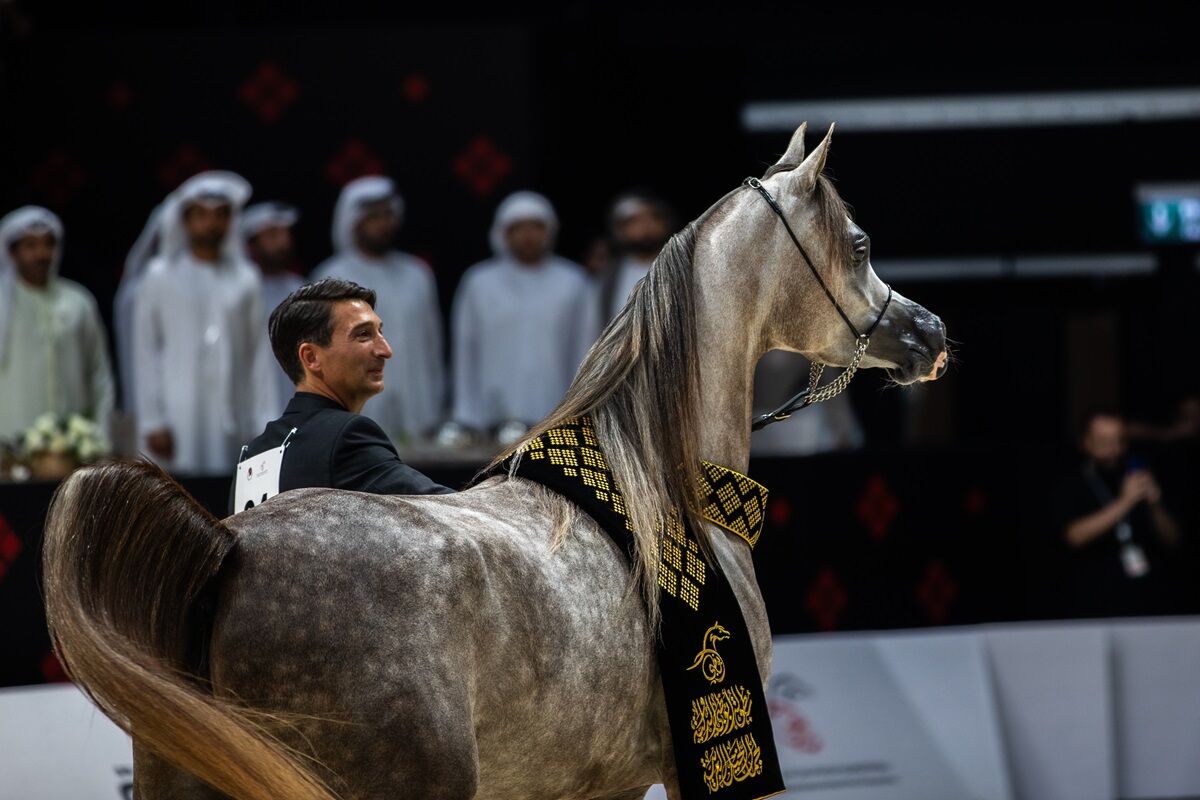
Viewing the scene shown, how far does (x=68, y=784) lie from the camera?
18.4 ft

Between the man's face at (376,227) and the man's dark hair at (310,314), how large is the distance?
18.3 ft

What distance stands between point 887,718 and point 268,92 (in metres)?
5.87

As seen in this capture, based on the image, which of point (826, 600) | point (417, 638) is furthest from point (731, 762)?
point (826, 600)

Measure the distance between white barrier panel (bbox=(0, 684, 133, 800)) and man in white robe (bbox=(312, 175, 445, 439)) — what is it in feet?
10.8

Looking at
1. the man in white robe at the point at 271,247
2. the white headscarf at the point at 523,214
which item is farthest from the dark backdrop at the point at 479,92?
the white headscarf at the point at 523,214

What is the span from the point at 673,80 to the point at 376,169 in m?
2.06

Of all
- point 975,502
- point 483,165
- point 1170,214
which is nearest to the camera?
point 975,502

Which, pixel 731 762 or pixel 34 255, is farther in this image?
pixel 34 255

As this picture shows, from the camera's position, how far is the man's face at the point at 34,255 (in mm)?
8062

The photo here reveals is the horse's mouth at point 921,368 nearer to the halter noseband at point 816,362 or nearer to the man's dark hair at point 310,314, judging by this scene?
the halter noseband at point 816,362

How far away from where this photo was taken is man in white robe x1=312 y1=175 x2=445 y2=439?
8.92m

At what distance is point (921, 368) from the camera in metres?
3.96

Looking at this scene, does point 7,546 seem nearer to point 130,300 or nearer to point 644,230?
point 130,300

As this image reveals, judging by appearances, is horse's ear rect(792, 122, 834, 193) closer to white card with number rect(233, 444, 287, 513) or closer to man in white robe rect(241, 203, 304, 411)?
white card with number rect(233, 444, 287, 513)
